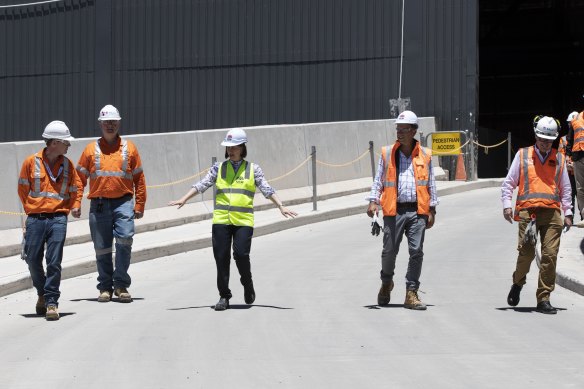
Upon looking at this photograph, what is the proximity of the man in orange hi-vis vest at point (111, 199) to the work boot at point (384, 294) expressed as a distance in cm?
273

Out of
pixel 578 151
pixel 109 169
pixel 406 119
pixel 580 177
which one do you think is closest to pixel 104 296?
pixel 109 169

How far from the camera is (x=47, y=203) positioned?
12133mm

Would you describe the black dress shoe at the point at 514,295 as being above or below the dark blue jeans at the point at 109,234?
below

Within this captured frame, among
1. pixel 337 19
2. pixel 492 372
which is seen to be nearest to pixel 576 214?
pixel 492 372

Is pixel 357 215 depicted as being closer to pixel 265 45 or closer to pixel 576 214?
pixel 576 214

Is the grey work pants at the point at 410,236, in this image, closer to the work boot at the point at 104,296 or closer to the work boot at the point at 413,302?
the work boot at the point at 413,302

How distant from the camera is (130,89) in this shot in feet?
133

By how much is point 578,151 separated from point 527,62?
39334 millimetres

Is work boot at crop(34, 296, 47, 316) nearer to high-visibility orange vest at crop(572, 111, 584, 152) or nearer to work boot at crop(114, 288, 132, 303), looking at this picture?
work boot at crop(114, 288, 132, 303)

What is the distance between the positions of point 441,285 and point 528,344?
4.27 meters

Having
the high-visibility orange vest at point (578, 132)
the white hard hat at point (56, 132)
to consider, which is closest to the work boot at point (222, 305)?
the white hard hat at point (56, 132)

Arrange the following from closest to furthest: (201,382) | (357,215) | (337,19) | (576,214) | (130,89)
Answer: (201,382), (576,214), (357,215), (337,19), (130,89)

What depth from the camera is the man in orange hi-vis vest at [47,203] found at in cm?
1212

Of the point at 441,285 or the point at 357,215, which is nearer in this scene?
the point at 441,285
